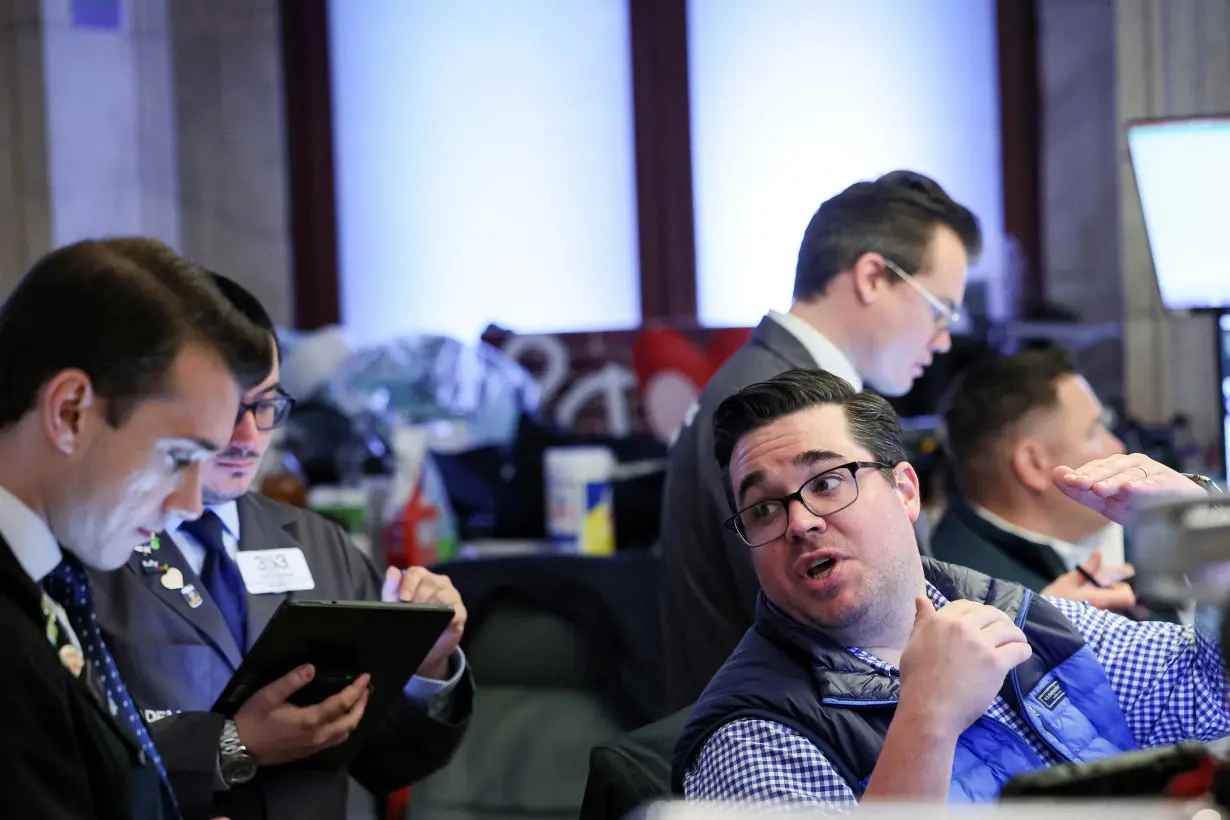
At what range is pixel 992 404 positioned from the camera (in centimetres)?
282

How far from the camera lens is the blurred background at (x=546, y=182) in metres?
4.07

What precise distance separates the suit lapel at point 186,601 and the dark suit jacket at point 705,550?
2.20 feet

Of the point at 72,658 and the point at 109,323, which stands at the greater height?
the point at 109,323

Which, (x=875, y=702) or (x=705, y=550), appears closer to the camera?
(x=875, y=702)

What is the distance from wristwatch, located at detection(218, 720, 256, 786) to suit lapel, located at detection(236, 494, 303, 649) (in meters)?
0.22

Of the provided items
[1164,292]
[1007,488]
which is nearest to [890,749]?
[1164,292]

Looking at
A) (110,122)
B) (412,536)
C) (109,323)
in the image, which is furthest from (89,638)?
(110,122)

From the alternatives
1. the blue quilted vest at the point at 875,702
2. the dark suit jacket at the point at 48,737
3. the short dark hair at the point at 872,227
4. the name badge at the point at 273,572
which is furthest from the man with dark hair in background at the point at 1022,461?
the dark suit jacket at the point at 48,737

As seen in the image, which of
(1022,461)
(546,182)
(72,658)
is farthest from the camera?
(546,182)

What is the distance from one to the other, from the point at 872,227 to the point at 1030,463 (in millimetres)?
691

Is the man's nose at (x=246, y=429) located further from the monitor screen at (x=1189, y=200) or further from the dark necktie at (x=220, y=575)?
the monitor screen at (x=1189, y=200)

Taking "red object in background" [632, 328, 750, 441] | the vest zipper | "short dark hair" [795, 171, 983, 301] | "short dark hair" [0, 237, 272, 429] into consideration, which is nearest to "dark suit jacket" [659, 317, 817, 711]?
"short dark hair" [795, 171, 983, 301]

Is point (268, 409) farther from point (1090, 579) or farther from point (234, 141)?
point (234, 141)

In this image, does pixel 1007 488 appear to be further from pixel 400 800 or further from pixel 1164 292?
pixel 400 800
